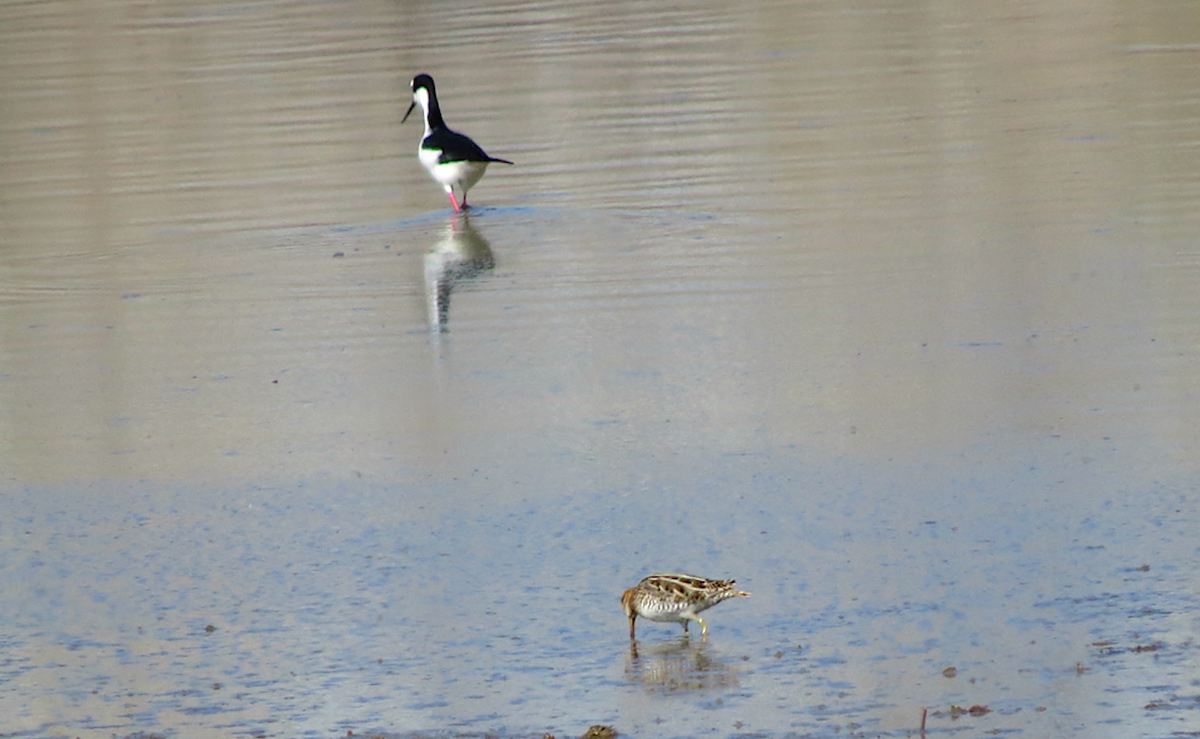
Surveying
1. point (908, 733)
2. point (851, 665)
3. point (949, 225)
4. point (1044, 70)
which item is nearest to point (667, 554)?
point (851, 665)

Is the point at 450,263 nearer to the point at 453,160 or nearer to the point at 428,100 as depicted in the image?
the point at 453,160

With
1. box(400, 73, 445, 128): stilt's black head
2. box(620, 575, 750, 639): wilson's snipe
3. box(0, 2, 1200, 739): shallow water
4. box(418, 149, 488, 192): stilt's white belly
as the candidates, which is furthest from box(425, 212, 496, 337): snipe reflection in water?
box(620, 575, 750, 639): wilson's snipe

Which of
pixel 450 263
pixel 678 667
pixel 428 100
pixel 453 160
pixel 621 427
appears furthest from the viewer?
pixel 428 100

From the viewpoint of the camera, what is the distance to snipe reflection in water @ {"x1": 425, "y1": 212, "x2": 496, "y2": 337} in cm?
1248

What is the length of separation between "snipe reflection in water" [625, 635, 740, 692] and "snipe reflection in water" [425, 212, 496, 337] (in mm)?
5227

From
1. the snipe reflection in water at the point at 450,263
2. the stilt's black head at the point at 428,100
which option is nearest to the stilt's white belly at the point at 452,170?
the snipe reflection in water at the point at 450,263

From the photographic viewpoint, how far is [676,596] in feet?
21.9

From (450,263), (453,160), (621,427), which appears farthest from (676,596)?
(453,160)

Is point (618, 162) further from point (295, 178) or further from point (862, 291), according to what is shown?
point (862, 291)

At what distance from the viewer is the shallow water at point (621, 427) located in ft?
21.3

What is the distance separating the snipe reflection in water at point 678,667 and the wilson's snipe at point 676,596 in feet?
0.38

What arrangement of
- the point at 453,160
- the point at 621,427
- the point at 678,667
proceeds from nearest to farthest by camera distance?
the point at 678,667 → the point at 621,427 → the point at 453,160

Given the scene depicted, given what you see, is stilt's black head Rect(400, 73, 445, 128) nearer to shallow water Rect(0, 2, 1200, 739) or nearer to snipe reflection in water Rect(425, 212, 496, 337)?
shallow water Rect(0, 2, 1200, 739)

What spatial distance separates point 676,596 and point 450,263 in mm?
7603
